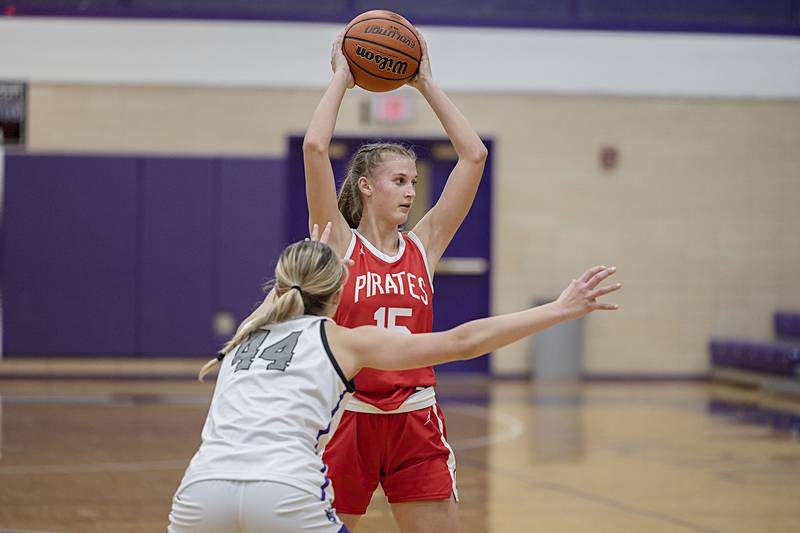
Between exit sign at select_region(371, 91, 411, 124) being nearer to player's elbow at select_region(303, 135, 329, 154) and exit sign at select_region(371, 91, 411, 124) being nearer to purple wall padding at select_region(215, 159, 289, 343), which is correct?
purple wall padding at select_region(215, 159, 289, 343)

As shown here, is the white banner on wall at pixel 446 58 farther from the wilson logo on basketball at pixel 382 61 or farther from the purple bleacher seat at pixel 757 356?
the wilson logo on basketball at pixel 382 61

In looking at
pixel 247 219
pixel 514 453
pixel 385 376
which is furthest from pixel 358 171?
pixel 247 219

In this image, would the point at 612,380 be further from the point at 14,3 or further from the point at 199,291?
the point at 14,3

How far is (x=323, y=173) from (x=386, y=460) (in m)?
0.89

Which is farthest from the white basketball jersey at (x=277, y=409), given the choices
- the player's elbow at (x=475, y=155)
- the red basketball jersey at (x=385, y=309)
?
the player's elbow at (x=475, y=155)

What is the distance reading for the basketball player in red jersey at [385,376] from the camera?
11.5 ft

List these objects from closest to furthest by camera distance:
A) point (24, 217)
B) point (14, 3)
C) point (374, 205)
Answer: point (374, 205) → point (14, 3) → point (24, 217)

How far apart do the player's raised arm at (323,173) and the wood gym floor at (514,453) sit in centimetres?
246

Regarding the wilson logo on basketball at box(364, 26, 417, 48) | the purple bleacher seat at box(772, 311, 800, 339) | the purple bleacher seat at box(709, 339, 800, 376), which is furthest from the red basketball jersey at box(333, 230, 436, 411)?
the purple bleacher seat at box(772, 311, 800, 339)

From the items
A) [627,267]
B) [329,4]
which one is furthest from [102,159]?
[627,267]

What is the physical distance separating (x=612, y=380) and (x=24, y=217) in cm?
701

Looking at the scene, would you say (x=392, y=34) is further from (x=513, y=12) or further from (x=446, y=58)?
(x=446, y=58)

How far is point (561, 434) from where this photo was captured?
9.29 m

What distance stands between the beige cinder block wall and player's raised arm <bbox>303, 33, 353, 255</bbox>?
994 cm
